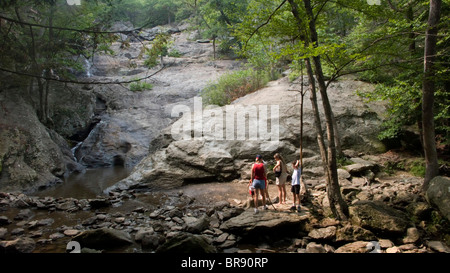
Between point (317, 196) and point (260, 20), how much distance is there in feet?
20.4

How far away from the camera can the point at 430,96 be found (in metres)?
7.89

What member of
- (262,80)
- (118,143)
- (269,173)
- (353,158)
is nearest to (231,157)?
(269,173)

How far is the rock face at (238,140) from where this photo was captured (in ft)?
38.8

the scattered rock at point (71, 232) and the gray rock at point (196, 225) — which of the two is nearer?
the scattered rock at point (71, 232)

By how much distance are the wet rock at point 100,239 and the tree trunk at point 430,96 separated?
906cm

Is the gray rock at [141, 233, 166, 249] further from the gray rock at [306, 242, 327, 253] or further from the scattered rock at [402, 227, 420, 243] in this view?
the scattered rock at [402, 227, 420, 243]

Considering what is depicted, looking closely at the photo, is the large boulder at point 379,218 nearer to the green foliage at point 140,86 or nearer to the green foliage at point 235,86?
the green foliage at point 235,86

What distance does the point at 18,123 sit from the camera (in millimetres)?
12984

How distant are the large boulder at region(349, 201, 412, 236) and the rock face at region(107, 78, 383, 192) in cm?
420

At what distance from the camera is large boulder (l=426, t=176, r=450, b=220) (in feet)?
22.3

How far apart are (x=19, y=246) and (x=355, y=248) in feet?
24.4

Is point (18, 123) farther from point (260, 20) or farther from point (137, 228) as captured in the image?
point (260, 20)

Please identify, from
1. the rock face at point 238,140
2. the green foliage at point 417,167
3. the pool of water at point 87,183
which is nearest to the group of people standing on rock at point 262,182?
the rock face at point 238,140

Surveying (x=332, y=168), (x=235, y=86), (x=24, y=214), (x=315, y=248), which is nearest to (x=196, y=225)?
(x=315, y=248)
